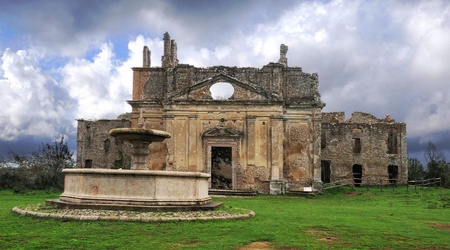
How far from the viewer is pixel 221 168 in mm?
29531

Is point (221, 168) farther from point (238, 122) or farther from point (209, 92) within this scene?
point (209, 92)

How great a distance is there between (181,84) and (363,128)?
16.7 m

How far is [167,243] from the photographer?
8062 mm

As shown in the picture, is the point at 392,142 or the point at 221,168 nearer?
the point at 221,168

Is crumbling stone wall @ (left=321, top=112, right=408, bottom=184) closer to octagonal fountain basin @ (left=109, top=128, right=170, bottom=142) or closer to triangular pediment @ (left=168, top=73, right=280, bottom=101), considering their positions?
triangular pediment @ (left=168, top=73, right=280, bottom=101)

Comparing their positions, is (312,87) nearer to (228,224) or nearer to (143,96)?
(143,96)

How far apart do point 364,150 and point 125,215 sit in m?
29.7

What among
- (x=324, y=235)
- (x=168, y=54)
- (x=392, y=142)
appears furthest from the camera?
(x=392, y=142)

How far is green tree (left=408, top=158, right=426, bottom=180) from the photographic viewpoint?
41469 mm

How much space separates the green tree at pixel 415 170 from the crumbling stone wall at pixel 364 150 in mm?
4647

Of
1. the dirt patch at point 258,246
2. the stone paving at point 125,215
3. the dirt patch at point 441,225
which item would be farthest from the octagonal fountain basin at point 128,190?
the dirt patch at point 441,225

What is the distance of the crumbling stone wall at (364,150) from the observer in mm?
37281

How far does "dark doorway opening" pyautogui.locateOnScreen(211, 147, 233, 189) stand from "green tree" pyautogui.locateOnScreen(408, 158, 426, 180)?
790 inches

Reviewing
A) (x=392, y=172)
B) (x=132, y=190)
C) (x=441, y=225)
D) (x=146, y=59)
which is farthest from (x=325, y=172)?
(x=132, y=190)
